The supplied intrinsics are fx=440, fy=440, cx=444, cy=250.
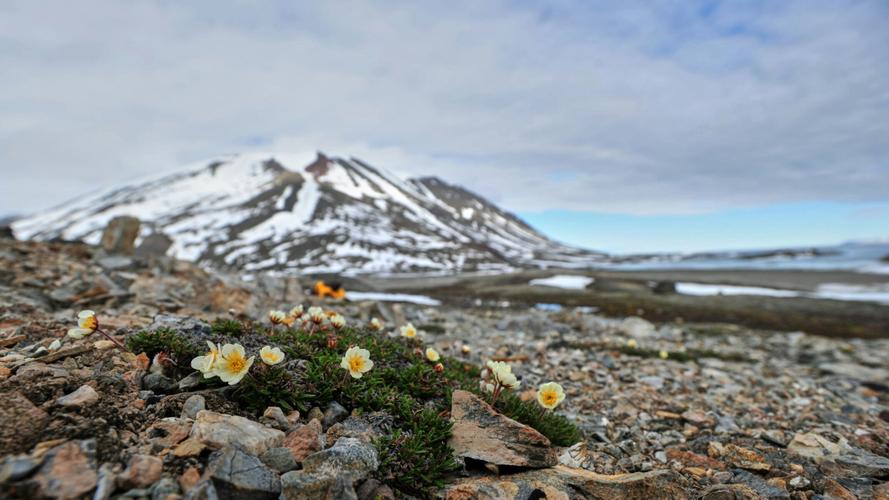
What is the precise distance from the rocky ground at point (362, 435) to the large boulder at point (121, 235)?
1459cm

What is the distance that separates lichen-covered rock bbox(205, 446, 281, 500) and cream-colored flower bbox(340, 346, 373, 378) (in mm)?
1532

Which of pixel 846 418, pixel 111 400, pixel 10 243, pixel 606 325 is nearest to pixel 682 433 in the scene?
pixel 846 418

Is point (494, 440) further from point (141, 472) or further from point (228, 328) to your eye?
point (228, 328)

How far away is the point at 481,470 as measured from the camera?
4301mm

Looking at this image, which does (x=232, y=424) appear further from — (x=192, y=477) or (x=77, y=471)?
(x=77, y=471)

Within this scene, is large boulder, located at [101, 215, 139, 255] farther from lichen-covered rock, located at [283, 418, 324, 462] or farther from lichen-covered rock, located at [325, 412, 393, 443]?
lichen-covered rock, located at [283, 418, 324, 462]

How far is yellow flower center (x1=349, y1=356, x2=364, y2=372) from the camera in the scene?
4.69 meters

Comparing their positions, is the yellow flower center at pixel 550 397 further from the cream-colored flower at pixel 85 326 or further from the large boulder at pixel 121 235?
the large boulder at pixel 121 235

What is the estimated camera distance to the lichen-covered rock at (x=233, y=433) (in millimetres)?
3256

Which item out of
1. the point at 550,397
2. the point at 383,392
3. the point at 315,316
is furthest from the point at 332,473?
the point at 315,316

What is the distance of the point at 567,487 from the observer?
3965 millimetres

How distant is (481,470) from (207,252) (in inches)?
6917

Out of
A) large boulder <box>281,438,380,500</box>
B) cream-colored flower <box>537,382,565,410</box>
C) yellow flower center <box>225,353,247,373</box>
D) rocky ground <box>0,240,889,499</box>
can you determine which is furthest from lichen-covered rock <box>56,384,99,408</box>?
cream-colored flower <box>537,382,565,410</box>

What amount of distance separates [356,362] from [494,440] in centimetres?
163
